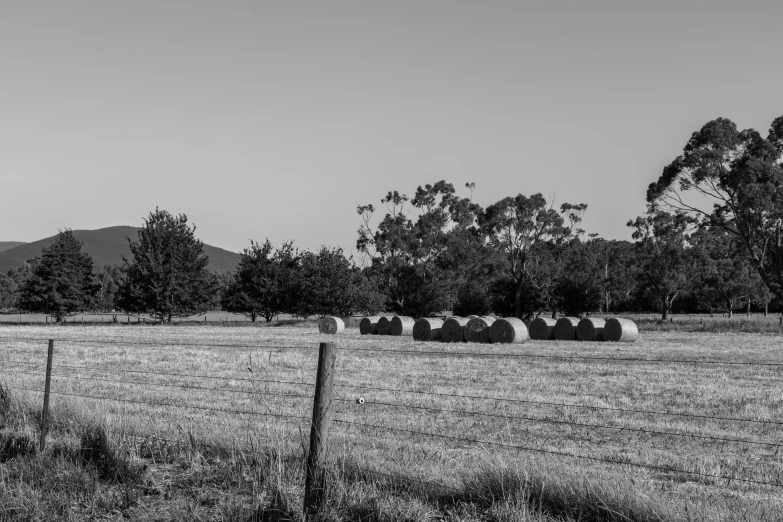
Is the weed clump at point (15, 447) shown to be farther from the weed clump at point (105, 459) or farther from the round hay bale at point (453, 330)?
the round hay bale at point (453, 330)

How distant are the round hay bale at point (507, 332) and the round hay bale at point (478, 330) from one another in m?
0.24

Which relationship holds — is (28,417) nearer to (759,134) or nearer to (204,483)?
(204,483)

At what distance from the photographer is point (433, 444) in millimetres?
9281

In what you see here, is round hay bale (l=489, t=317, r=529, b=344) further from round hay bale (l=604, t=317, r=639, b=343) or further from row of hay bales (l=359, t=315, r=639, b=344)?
round hay bale (l=604, t=317, r=639, b=343)

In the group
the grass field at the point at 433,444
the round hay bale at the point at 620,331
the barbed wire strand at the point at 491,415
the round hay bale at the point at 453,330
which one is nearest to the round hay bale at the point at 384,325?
the round hay bale at the point at 453,330

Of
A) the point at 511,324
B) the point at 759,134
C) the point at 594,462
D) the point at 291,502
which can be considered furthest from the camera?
the point at 759,134

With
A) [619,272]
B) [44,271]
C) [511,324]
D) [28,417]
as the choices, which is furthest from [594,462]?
[619,272]

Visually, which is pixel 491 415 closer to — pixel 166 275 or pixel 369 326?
pixel 369 326

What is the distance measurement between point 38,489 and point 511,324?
24659mm

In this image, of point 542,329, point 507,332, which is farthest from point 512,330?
point 542,329

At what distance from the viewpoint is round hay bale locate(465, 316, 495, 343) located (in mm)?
30734

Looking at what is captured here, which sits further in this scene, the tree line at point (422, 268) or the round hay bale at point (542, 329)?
the tree line at point (422, 268)

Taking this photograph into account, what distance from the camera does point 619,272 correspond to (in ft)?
295

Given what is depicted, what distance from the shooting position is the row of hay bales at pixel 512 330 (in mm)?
30328
